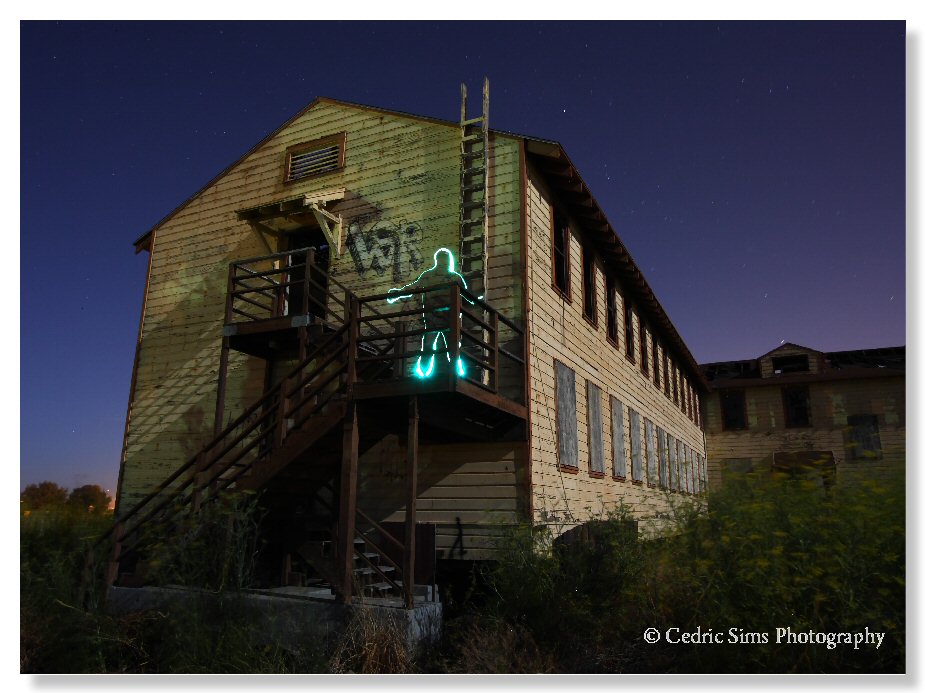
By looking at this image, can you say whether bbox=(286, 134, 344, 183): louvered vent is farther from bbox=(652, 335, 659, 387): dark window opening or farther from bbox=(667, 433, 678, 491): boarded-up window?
bbox=(667, 433, 678, 491): boarded-up window

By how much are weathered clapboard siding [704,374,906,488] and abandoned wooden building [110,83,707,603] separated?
510 inches

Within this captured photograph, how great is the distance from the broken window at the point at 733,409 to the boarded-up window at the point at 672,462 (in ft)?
26.6

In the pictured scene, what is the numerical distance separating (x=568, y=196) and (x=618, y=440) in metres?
5.80

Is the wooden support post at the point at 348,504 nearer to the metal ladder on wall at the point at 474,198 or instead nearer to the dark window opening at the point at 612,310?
the metal ladder on wall at the point at 474,198

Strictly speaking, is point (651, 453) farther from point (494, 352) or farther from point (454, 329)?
point (454, 329)

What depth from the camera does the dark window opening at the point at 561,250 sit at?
44.2ft

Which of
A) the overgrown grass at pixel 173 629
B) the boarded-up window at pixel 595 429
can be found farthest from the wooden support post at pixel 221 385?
the boarded-up window at pixel 595 429

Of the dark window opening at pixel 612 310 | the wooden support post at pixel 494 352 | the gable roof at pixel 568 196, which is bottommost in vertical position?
the wooden support post at pixel 494 352

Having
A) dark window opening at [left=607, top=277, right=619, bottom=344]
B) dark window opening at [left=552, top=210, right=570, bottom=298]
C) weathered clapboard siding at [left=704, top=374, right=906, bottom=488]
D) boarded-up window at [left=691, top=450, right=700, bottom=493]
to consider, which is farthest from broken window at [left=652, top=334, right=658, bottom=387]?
dark window opening at [left=552, top=210, right=570, bottom=298]

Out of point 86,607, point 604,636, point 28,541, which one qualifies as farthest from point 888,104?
point 28,541

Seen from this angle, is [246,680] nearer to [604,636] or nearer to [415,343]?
[604,636]

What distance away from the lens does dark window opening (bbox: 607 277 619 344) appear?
17141mm

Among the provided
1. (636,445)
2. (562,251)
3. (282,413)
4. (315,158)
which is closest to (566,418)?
(562,251)
